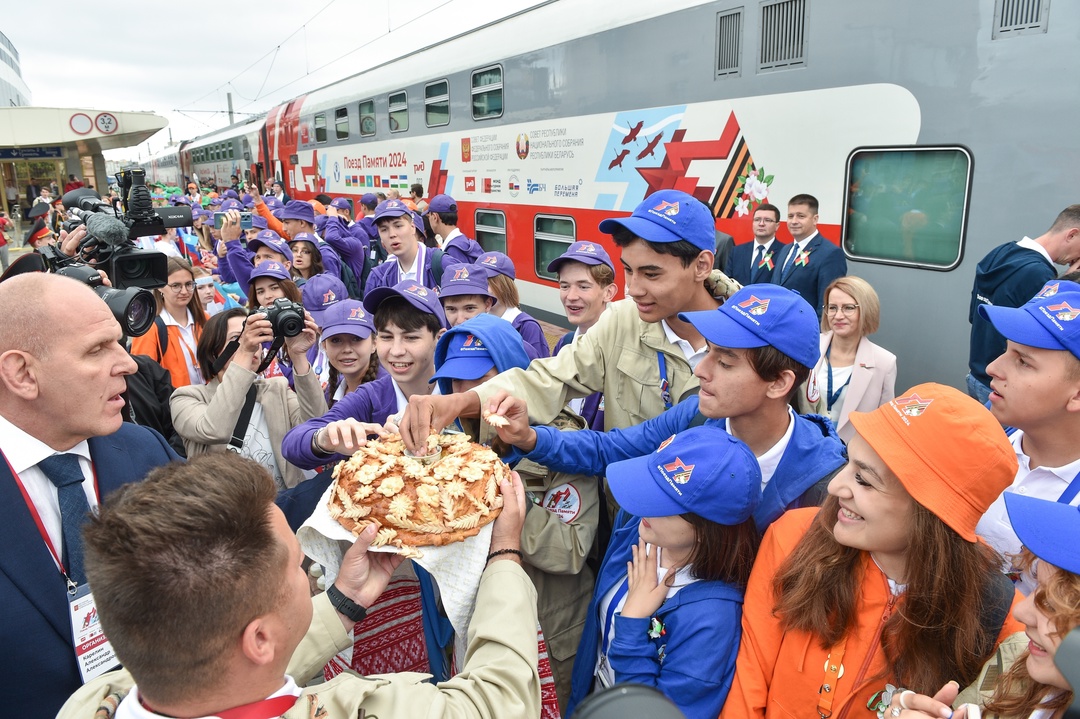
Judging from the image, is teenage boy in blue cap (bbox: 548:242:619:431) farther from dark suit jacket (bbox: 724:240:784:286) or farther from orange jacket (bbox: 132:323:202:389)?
orange jacket (bbox: 132:323:202:389)

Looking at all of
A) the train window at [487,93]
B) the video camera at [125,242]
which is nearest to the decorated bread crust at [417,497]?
the video camera at [125,242]

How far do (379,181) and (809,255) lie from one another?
10.0m

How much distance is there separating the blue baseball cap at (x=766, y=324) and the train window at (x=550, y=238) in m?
5.83

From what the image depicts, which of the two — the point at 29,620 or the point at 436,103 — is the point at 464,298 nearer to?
the point at 29,620

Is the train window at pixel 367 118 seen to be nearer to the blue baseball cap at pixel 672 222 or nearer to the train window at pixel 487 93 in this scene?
the train window at pixel 487 93

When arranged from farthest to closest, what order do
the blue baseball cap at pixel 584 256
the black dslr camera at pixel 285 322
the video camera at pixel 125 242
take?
1. the blue baseball cap at pixel 584 256
2. the black dslr camera at pixel 285 322
3. the video camera at pixel 125 242

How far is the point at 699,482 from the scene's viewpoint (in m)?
1.79

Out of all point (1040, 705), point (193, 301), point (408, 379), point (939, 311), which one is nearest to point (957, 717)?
point (1040, 705)

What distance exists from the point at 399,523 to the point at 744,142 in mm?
5038

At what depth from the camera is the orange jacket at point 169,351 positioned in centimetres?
416

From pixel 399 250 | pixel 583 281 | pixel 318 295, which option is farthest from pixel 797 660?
pixel 399 250

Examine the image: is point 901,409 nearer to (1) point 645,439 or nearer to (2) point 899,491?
(2) point 899,491

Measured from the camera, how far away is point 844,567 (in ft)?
5.53

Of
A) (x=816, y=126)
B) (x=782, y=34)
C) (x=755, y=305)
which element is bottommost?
(x=755, y=305)
